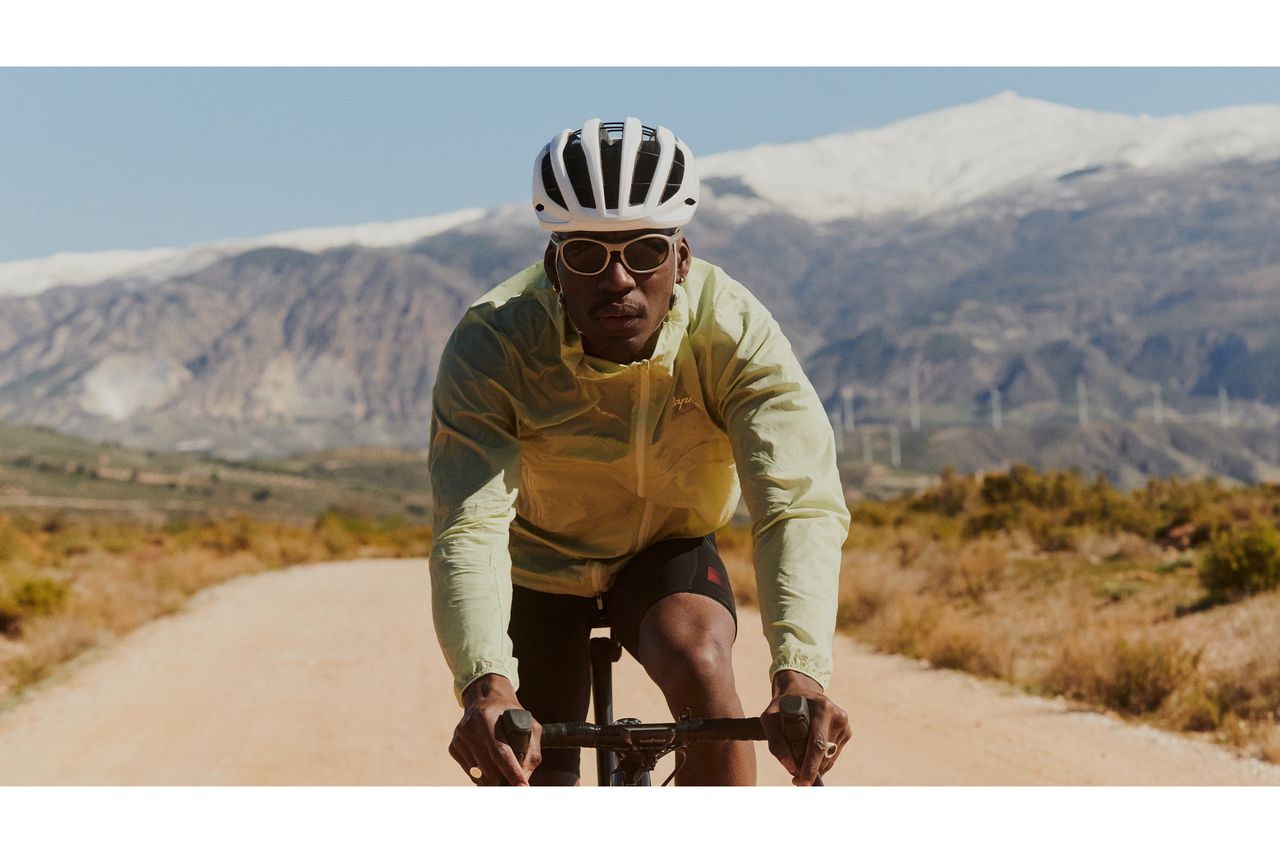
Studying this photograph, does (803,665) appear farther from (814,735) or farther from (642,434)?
(642,434)

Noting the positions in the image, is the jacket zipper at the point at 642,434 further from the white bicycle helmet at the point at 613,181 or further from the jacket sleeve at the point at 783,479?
the white bicycle helmet at the point at 613,181

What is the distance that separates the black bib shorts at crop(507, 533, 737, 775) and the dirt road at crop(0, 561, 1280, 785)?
174 inches

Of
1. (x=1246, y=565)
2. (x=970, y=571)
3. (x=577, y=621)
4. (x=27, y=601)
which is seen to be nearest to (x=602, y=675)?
(x=577, y=621)

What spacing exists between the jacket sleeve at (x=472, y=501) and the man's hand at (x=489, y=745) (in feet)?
0.37

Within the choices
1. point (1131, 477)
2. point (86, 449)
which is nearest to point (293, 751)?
point (86, 449)

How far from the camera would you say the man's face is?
344 centimetres

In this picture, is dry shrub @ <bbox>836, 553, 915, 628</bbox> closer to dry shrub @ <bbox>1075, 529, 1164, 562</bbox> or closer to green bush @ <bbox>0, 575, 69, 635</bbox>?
dry shrub @ <bbox>1075, 529, 1164, 562</bbox>

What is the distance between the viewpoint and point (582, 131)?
349 centimetres

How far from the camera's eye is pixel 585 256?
3.44m

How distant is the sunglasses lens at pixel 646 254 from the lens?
3.44 metres

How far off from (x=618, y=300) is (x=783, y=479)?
1.77 ft

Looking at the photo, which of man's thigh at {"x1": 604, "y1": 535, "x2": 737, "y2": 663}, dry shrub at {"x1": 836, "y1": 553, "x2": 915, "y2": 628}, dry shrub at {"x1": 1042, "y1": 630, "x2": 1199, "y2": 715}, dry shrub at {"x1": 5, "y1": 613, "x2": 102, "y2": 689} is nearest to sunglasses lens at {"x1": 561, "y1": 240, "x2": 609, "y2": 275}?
man's thigh at {"x1": 604, "y1": 535, "x2": 737, "y2": 663}

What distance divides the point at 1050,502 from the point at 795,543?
2333cm

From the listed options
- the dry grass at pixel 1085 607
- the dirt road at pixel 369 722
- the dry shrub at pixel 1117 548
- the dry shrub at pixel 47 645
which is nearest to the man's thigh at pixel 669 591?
the dirt road at pixel 369 722
